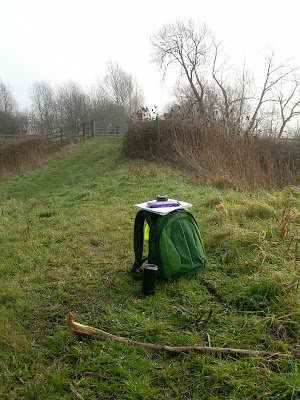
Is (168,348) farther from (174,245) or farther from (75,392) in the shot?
(174,245)

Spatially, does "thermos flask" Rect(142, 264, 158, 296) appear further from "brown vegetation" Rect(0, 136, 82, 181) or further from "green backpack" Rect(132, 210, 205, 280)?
"brown vegetation" Rect(0, 136, 82, 181)

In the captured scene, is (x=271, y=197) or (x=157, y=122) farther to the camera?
(x=157, y=122)

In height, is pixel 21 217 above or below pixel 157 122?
below

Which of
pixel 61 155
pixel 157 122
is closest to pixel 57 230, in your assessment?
pixel 157 122

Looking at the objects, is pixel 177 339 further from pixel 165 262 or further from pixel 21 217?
pixel 21 217

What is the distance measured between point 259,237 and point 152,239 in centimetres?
110

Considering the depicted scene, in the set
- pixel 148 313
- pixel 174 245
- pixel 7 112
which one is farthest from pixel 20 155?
pixel 7 112

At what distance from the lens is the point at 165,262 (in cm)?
247

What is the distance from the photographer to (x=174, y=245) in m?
2.52

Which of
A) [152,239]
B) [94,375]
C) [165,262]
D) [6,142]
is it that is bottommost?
[94,375]

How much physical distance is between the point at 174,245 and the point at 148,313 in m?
0.61

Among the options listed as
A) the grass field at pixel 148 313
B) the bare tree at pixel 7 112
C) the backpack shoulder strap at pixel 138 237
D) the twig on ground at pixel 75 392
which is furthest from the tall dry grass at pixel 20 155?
the bare tree at pixel 7 112

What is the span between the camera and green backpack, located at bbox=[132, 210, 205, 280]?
2.48m

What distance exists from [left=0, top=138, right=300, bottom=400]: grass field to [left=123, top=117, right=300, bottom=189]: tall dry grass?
316 cm
